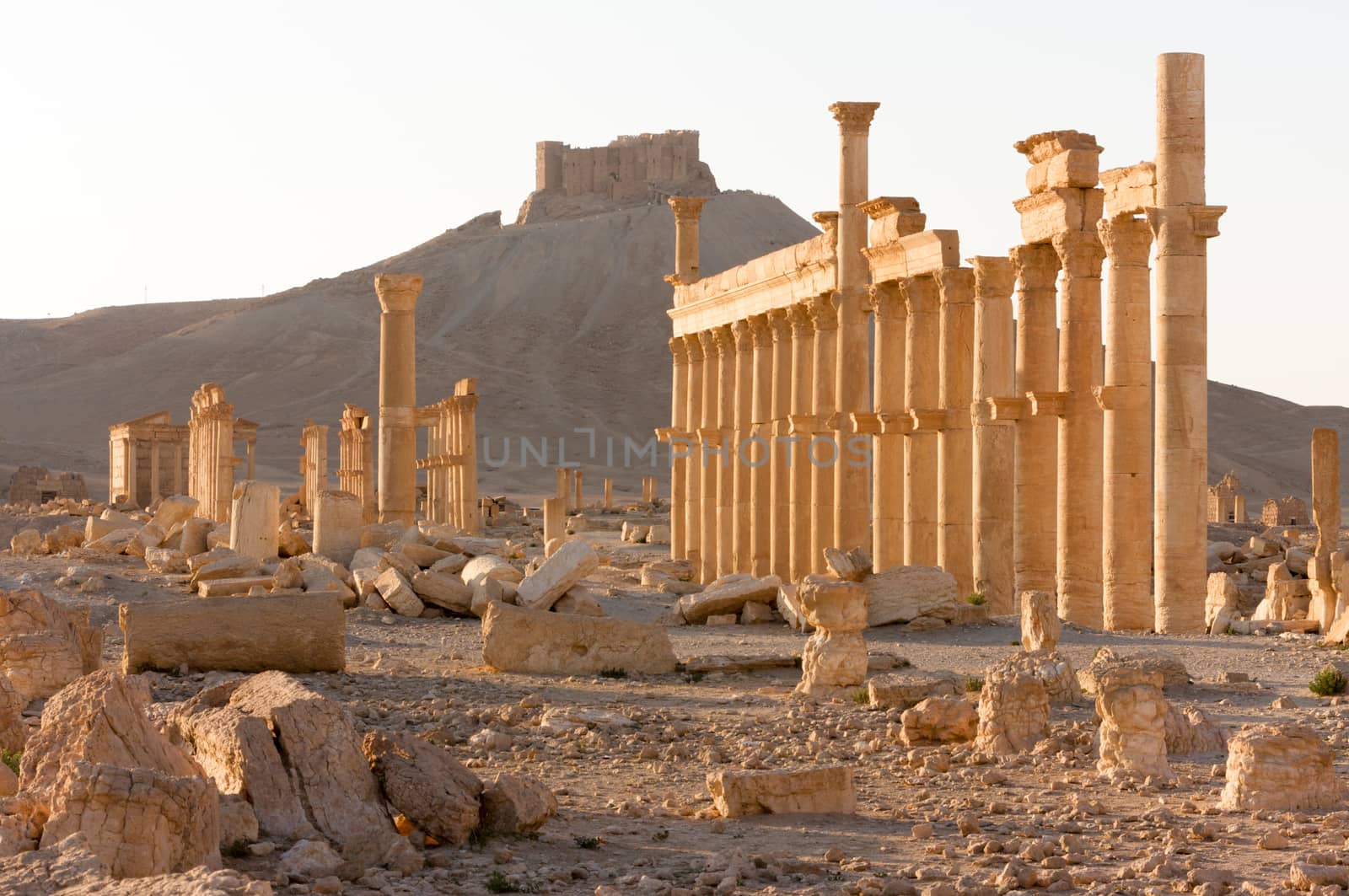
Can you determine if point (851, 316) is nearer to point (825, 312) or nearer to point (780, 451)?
point (825, 312)

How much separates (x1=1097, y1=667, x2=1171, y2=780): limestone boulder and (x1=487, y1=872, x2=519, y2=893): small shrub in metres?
4.74

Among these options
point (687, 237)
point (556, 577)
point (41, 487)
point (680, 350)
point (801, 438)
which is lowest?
point (556, 577)

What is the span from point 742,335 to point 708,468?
3.76 meters

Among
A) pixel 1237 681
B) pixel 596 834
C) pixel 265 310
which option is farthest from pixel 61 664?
pixel 265 310

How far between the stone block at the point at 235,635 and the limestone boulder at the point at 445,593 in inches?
263

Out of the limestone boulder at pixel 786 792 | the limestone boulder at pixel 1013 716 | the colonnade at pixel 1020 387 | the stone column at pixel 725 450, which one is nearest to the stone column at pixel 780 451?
the colonnade at pixel 1020 387

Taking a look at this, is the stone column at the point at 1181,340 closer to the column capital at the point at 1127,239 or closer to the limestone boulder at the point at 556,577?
the column capital at the point at 1127,239

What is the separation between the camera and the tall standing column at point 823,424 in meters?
32.2

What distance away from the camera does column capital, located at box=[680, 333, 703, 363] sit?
1613 inches

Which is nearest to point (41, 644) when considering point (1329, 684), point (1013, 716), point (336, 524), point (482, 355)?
point (1013, 716)

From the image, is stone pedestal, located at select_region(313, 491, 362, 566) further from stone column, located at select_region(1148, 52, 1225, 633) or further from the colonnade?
stone column, located at select_region(1148, 52, 1225, 633)

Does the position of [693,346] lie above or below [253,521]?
above

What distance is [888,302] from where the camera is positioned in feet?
96.7

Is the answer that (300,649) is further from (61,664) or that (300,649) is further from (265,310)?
(265,310)
